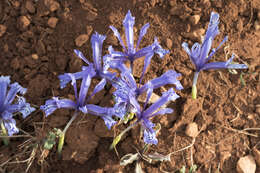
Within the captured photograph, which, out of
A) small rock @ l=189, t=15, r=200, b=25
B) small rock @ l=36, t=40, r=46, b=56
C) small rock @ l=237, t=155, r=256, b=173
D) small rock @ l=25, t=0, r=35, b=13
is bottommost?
small rock @ l=237, t=155, r=256, b=173

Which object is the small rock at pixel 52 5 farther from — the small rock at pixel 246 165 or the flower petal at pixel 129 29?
the small rock at pixel 246 165

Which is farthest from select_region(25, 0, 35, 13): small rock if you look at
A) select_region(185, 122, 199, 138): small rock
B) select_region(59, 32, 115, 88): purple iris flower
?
select_region(185, 122, 199, 138): small rock

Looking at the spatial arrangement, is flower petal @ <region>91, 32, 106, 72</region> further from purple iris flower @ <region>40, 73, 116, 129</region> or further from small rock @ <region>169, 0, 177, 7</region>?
small rock @ <region>169, 0, 177, 7</region>

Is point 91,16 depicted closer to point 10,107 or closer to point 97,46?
point 97,46

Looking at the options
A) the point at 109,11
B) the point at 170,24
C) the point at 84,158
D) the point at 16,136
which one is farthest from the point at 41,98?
the point at 170,24

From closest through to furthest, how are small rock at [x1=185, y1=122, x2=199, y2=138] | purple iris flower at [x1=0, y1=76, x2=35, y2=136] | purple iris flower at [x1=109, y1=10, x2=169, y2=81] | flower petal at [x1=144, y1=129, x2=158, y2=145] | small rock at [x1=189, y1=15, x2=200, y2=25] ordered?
flower petal at [x1=144, y1=129, x2=158, y2=145]
purple iris flower at [x1=0, y1=76, x2=35, y2=136]
purple iris flower at [x1=109, y1=10, x2=169, y2=81]
small rock at [x1=185, y1=122, x2=199, y2=138]
small rock at [x1=189, y1=15, x2=200, y2=25]

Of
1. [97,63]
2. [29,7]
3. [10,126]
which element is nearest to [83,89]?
[97,63]

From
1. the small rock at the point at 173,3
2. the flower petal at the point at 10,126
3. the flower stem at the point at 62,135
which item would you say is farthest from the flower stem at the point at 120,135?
the small rock at the point at 173,3
